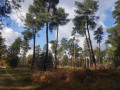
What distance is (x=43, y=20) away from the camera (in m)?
19.7

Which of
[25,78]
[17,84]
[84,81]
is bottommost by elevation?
[17,84]

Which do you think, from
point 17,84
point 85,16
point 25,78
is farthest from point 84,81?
point 85,16

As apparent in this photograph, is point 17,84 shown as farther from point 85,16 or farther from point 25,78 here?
point 85,16

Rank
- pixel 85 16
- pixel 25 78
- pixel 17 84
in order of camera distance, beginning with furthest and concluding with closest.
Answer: pixel 85 16
pixel 25 78
pixel 17 84

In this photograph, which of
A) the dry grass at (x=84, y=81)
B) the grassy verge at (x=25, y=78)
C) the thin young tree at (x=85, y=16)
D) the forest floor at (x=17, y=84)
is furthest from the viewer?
the thin young tree at (x=85, y=16)

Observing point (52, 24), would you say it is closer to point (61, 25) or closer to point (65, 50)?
point (61, 25)

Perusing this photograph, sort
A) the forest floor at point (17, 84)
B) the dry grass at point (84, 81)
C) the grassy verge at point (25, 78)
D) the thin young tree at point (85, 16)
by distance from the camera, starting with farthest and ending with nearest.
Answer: the thin young tree at point (85, 16) → the grassy verge at point (25, 78) → the forest floor at point (17, 84) → the dry grass at point (84, 81)

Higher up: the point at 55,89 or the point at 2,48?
the point at 2,48

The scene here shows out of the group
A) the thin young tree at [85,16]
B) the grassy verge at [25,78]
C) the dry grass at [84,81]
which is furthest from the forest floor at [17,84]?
the thin young tree at [85,16]

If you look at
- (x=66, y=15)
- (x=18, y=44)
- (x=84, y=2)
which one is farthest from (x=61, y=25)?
(x=18, y=44)

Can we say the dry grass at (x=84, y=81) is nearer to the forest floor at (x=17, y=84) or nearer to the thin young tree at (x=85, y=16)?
the forest floor at (x=17, y=84)

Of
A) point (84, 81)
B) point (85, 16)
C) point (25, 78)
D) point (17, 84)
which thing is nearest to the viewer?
point (84, 81)

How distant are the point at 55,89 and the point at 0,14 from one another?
19.9 feet

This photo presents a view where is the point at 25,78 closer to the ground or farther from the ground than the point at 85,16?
closer to the ground
